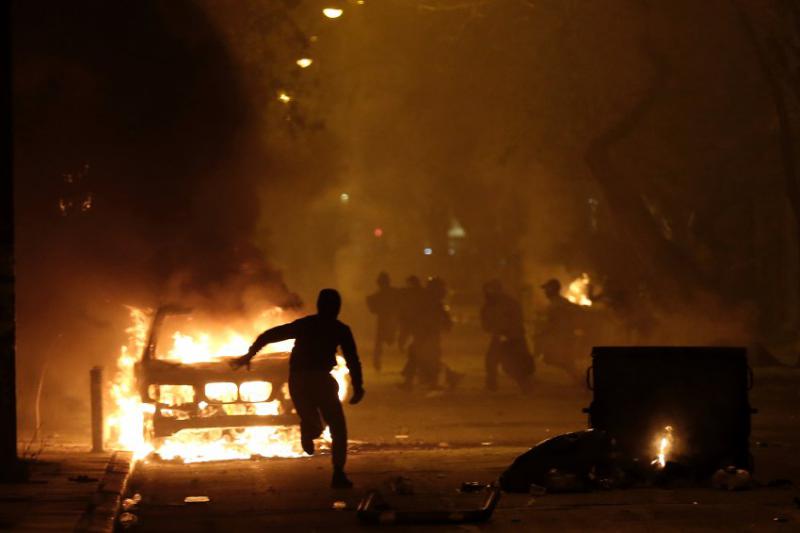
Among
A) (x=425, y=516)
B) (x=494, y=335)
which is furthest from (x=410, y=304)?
(x=425, y=516)

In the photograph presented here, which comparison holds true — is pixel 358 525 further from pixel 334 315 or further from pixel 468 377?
pixel 468 377

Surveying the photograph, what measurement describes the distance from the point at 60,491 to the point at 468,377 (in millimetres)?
13364

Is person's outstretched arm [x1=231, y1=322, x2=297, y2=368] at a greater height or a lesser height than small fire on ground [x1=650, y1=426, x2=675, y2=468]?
greater

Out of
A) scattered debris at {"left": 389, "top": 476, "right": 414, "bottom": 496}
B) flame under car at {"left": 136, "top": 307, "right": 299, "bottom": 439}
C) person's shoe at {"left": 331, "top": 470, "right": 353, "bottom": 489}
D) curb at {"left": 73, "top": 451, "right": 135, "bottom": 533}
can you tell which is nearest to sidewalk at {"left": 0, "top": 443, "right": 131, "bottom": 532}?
curb at {"left": 73, "top": 451, "right": 135, "bottom": 533}

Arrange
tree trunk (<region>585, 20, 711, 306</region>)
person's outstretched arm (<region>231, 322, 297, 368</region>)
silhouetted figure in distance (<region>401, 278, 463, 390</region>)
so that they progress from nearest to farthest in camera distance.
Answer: person's outstretched arm (<region>231, 322, 297, 368</region>) < silhouetted figure in distance (<region>401, 278, 463, 390</region>) < tree trunk (<region>585, 20, 711, 306</region>)

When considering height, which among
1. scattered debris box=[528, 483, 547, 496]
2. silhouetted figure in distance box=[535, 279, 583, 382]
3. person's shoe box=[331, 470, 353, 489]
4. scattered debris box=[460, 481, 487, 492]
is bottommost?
scattered debris box=[528, 483, 547, 496]

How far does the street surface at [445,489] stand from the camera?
862 cm

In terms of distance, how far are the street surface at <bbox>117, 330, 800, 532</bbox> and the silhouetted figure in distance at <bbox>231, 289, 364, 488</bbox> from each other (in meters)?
0.52

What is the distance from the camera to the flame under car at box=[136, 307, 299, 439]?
39.2 feet

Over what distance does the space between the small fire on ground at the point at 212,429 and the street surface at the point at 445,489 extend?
497mm

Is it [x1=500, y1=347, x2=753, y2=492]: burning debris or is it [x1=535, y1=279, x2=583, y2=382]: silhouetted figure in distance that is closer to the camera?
[x1=500, y1=347, x2=753, y2=492]: burning debris

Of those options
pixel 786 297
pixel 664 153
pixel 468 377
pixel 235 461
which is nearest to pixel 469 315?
pixel 786 297

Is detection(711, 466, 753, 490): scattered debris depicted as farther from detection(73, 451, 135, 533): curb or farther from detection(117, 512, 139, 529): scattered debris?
detection(73, 451, 135, 533): curb

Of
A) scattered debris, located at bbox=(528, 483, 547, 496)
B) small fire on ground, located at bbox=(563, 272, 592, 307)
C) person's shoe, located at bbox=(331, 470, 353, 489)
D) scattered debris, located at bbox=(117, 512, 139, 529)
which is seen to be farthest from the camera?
small fire on ground, located at bbox=(563, 272, 592, 307)
